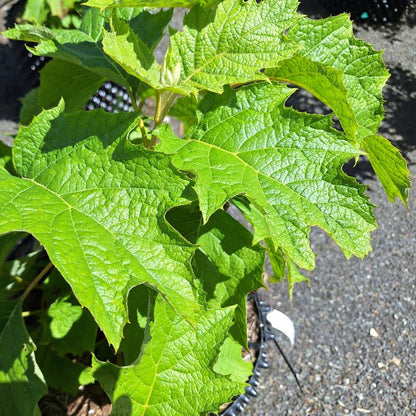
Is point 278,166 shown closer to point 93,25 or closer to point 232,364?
point 93,25

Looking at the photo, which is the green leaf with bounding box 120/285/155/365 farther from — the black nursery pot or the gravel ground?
the black nursery pot

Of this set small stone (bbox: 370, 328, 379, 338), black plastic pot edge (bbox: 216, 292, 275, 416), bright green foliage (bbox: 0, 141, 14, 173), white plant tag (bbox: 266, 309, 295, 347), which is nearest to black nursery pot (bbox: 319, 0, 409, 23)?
small stone (bbox: 370, 328, 379, 338)

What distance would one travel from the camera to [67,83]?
1.17 m

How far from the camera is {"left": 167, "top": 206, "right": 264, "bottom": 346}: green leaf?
3.31 feet

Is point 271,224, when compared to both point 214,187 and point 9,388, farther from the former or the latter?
point 9,388

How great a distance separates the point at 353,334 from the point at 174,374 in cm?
166

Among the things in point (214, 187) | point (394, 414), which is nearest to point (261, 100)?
point (214, 187)

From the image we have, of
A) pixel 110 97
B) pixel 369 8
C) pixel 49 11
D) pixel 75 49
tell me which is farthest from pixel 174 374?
pixel 369 8

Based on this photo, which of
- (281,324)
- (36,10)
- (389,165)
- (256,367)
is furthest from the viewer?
(36,10)

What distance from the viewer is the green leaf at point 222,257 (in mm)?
1008

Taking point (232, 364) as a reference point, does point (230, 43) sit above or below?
above

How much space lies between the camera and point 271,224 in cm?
Answer: 76

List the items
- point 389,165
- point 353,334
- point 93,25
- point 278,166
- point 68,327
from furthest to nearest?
point 353,334 → point 68,327 → point 93,25 → point 389,165 → point 278,166

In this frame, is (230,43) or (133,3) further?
(230,43)
